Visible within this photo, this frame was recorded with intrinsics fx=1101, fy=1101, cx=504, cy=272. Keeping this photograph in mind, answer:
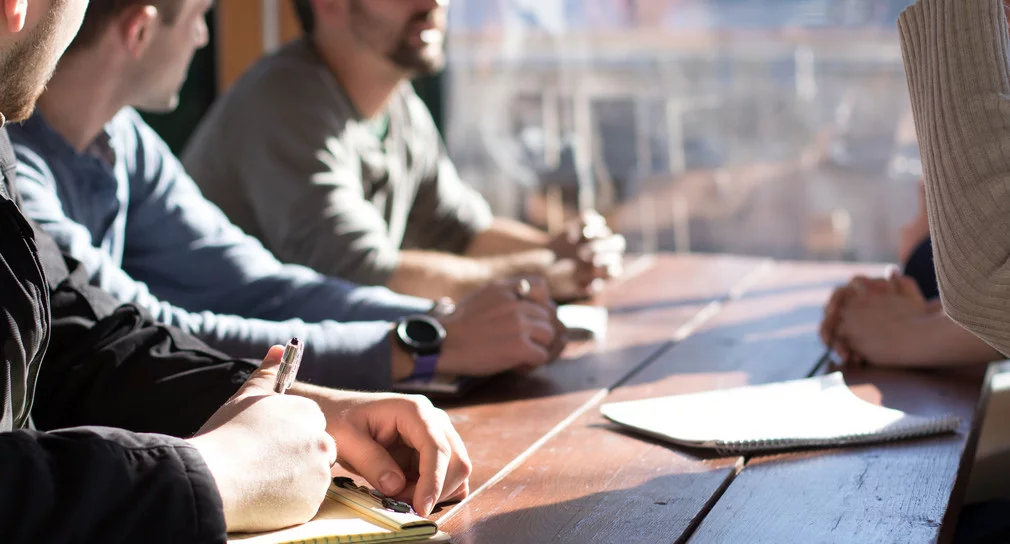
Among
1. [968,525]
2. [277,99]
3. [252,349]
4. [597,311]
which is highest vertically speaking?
[277,99]

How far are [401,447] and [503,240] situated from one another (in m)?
1.46

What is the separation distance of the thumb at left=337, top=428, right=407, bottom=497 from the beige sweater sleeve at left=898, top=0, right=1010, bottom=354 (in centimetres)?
46

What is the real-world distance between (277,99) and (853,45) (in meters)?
2.45

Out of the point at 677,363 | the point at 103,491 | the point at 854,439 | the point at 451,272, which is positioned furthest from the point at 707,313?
the point at 103,491

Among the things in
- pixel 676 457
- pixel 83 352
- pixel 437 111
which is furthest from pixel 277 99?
pixel 437 111

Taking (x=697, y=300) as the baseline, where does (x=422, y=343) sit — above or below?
above

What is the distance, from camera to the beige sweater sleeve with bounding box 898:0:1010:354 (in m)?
0.84

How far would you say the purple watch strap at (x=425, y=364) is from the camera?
1.26 metres

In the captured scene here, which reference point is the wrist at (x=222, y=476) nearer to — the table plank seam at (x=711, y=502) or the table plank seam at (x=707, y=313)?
the table plank seam at (x=711, y=502)

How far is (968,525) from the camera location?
1199 millimetres

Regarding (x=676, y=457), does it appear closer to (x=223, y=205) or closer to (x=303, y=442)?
(x=303, y=442)

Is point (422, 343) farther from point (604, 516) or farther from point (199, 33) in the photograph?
point (199, 33)

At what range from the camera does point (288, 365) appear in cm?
83

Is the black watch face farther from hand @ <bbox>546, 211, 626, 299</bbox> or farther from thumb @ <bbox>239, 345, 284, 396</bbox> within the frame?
hand @ <bbox>546, 211, 626, 299</bbox>
